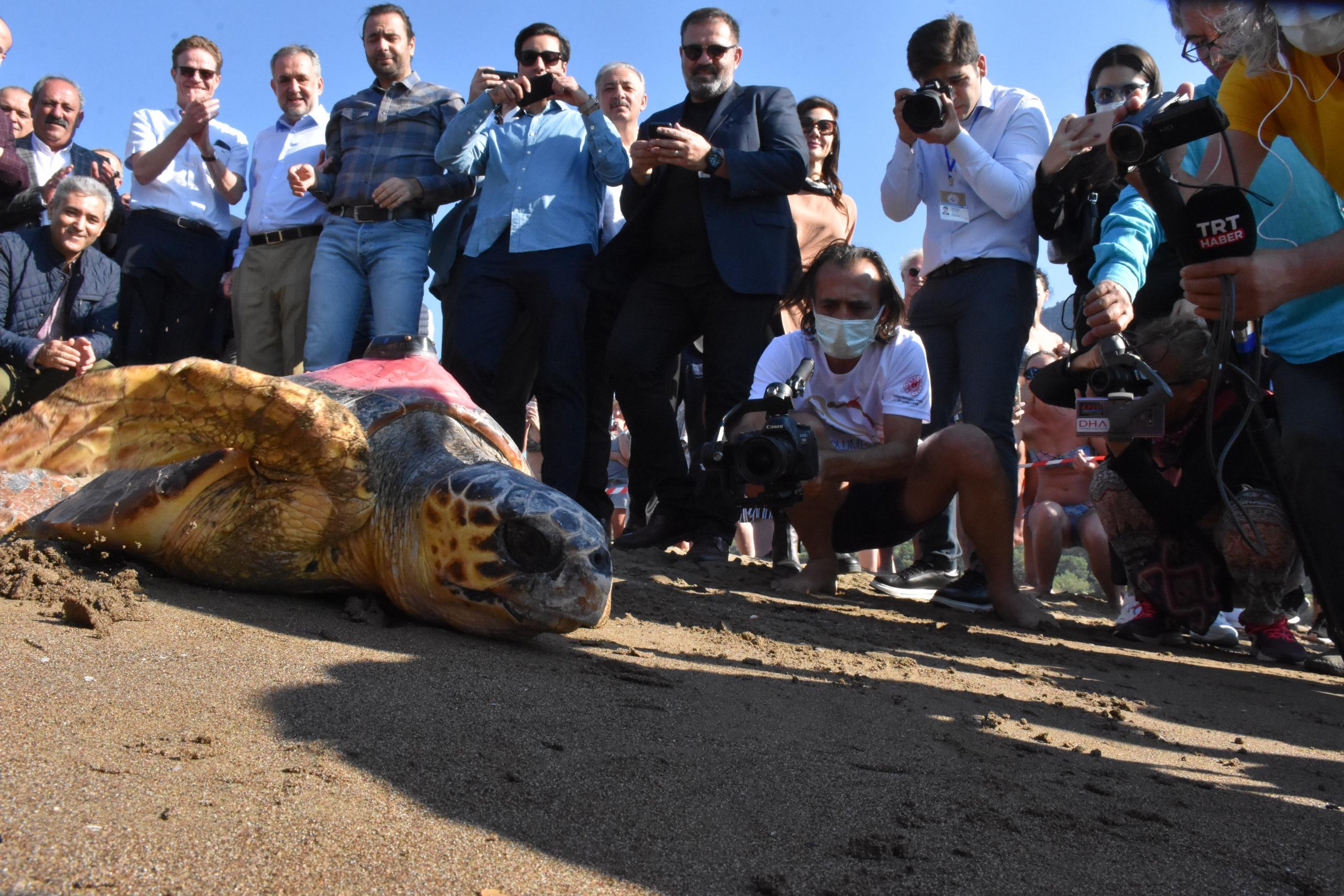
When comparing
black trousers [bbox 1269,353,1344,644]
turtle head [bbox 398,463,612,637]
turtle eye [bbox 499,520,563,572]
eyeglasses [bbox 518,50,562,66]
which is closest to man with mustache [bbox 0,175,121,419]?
eyeglasses [bbox 518,50,562,66]

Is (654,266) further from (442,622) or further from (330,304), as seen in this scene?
(442,622)

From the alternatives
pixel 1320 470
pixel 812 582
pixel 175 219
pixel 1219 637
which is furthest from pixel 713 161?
pixel 175 219

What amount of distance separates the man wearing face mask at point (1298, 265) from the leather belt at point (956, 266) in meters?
1.06

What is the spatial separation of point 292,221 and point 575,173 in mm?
1309

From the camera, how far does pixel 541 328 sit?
12.5ft

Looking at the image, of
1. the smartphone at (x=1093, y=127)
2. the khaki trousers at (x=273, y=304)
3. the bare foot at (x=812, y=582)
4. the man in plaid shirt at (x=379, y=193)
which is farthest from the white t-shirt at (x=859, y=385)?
the khaki trousers at (x=273, y=304)

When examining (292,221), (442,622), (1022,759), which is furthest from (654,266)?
(1022,759)

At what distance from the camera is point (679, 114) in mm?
4086

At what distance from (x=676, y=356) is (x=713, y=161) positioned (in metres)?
0.79

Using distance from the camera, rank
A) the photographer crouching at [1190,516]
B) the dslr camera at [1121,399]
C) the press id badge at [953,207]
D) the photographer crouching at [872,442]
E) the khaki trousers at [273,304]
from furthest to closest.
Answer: the khaki trousers at [273,304], the press id badge at [953,207], the photographer crouching at [872,442], the photographer crouching at [1190,516], the dslr camera at [1121,399]

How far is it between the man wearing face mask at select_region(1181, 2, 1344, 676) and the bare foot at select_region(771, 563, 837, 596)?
5.30ft

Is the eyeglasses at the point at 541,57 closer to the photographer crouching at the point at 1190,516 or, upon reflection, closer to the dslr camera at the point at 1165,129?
the photographer crouching at the point at 1190,516

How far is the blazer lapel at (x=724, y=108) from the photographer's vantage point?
3.92m

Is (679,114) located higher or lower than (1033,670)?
higher
